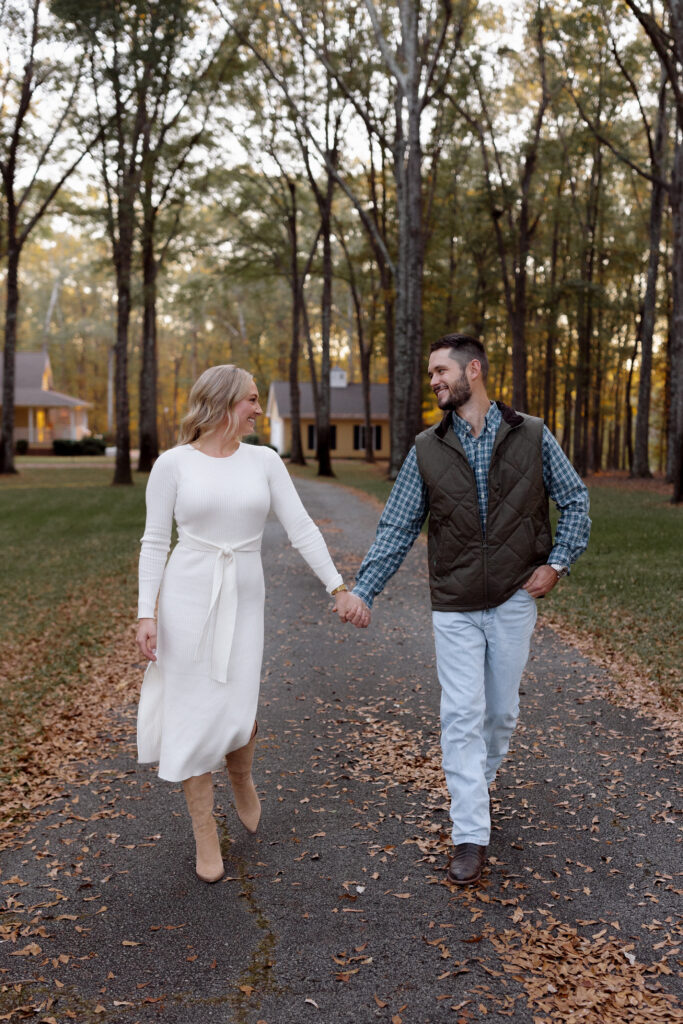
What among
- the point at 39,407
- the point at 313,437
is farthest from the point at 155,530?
the point at 39,407

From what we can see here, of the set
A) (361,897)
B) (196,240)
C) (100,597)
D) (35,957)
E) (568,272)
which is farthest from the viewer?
(568,272)

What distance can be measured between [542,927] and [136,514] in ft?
60.8

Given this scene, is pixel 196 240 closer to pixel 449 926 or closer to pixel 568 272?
pixel 568 272

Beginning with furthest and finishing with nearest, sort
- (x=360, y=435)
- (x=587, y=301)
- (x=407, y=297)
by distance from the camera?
1. (x=360, y=435)
2. (x=587, y=301)
3. (x=407, y=297)

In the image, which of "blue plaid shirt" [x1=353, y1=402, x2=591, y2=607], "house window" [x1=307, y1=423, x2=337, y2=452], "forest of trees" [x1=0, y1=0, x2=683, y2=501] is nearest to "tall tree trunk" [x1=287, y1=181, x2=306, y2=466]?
"forest of trees" [x1=0, y1=0, x2=683, y2=501]

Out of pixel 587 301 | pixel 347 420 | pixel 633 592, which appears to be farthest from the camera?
pixel 347 420

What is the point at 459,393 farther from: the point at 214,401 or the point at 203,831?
the point at 203,831

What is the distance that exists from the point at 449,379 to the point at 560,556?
0.94 metres

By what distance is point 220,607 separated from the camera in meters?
4.03

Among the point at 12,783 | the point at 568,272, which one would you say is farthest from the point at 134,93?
the point at 12,783

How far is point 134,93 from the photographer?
2641 cm

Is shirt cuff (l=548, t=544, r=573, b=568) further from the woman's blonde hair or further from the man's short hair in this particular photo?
the woman's blonde hair

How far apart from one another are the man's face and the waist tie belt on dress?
1146 mm

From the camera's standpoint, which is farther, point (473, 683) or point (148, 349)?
point (148, 349)
